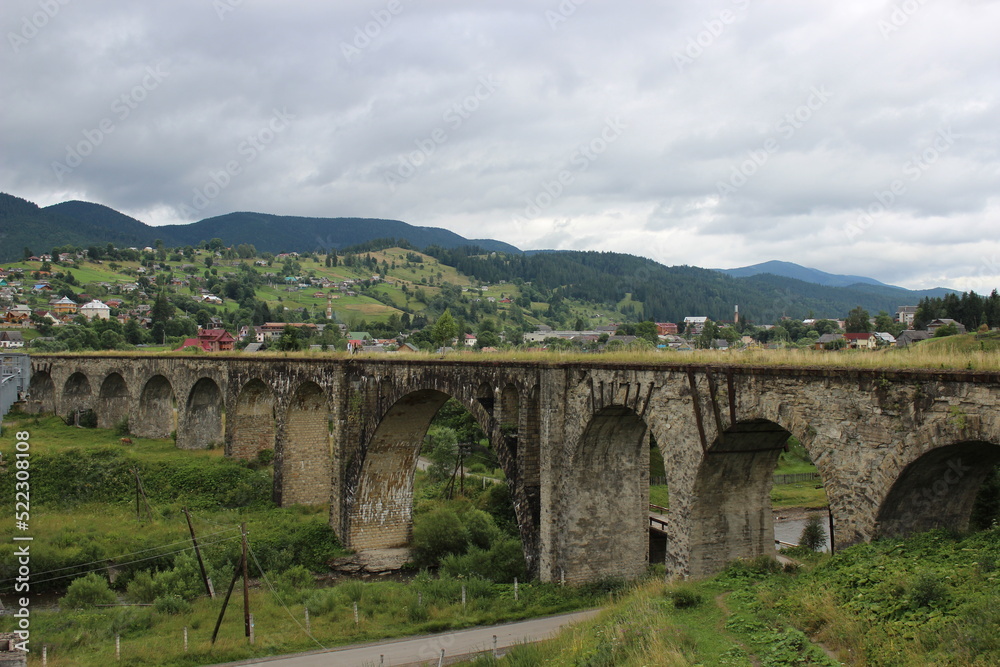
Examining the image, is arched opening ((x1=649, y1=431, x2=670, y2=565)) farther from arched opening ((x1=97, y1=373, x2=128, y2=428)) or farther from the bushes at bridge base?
arched opening ((x1=97, y1=373, x2=128, y2=428))

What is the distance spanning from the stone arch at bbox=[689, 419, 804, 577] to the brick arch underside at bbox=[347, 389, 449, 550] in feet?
47.1

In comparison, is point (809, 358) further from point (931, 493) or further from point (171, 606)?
point (171, 606)

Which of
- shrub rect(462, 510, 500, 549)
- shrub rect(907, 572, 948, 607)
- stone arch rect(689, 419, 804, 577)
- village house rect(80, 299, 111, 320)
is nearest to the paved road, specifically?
stone arch rect(689, 419, 804, 577)

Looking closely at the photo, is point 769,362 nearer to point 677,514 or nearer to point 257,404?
point 677,514

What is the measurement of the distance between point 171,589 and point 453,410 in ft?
111

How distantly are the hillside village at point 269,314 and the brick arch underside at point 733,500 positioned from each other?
2944 centimetres

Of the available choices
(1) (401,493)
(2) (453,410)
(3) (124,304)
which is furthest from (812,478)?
(3) (124,304)

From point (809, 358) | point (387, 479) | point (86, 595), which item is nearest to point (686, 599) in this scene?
point (809, 358)

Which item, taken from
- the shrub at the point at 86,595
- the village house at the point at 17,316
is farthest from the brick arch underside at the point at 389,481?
the village house at the point at 17,316

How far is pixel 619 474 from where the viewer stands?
66.8 ft

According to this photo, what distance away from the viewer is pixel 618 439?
20.0m

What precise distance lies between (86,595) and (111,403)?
33075 millimetres

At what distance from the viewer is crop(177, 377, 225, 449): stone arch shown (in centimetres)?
4331

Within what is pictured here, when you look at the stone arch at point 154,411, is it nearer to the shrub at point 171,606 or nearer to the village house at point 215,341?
the shrub at point 171,606
